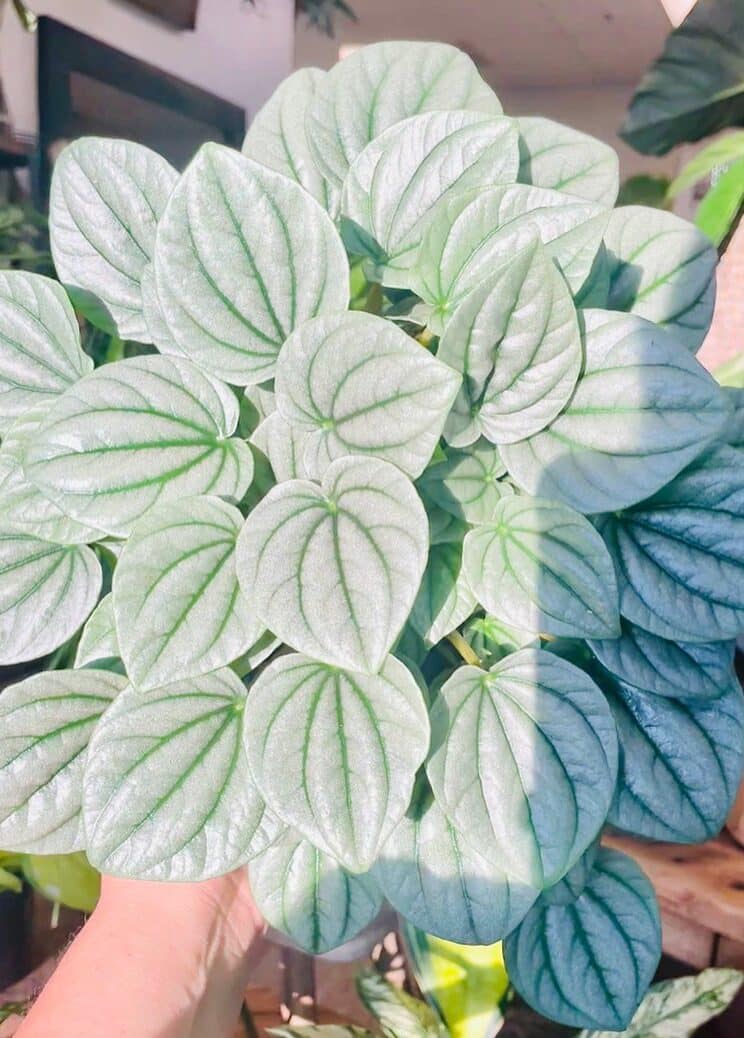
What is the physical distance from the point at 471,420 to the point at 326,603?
0.16m

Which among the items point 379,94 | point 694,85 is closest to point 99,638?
point 379,94

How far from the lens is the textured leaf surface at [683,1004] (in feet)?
2.50

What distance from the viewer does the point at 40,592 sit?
20.6 inches

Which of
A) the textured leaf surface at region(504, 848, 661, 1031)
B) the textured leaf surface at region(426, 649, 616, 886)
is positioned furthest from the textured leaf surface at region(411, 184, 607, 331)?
the textured leaf surface at region(504, 848, 661, 1031)

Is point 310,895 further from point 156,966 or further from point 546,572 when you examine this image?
point 546,572

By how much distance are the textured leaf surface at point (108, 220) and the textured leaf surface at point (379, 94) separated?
4.4 inches

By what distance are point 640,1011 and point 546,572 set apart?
63cm

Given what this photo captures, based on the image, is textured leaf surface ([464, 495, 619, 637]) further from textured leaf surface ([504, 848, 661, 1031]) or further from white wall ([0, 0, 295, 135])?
white wall ([0, 0, 295, 135])

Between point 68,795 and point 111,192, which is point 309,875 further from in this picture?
point 111,192

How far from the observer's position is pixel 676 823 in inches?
19.5

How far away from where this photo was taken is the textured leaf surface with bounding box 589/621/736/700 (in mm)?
473

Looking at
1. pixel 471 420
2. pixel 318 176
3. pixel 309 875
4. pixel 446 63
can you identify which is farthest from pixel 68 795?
pixel 446 63

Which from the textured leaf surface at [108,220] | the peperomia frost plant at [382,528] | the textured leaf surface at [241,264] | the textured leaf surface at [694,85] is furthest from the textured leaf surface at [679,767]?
the textured leaf surface at [694,85]

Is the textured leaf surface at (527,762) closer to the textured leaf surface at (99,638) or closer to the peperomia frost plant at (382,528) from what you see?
the peperomia frost plant at (382,528)
